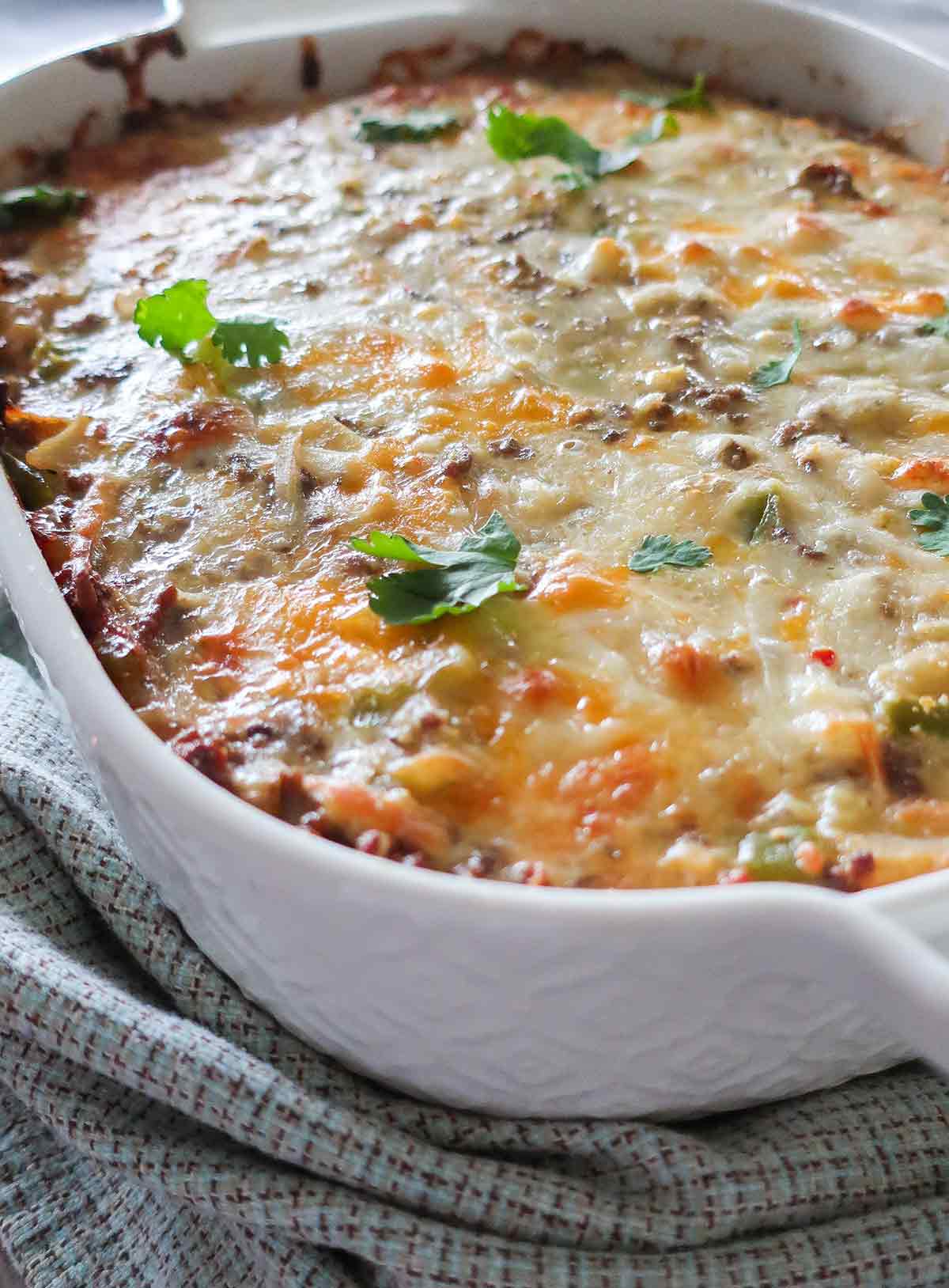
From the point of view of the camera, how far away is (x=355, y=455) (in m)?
2.12

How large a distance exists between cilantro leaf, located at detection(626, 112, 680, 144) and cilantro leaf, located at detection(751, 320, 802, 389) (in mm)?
947

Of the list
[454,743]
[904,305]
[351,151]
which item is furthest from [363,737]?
[351,151]

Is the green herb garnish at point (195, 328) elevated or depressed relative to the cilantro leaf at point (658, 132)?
elevated

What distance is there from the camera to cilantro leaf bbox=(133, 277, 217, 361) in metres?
2.34

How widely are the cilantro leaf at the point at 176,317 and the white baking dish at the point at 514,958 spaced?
0.56 m

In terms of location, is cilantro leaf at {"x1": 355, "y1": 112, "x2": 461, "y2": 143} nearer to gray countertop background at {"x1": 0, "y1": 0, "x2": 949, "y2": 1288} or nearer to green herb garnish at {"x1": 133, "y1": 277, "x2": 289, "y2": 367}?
green herb garnish at {"x1": 133, "y1": 277, "x2": 289, "y2": 367}

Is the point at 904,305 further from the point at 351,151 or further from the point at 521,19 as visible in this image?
the point at 521,19

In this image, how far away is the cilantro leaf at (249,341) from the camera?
2312 mm

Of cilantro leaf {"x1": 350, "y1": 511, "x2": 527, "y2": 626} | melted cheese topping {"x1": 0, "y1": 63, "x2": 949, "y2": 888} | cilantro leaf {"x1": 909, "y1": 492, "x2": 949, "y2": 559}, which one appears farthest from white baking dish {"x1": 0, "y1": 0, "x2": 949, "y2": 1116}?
cilantro leaf {"x1": 909, "y1": 492, "x2": 949, "y2": 559}

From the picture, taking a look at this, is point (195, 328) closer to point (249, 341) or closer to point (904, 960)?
point (249, 341)

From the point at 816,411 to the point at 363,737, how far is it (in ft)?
3.18

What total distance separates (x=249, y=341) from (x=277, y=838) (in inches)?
44.6

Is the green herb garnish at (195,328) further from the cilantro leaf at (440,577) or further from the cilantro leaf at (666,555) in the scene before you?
the cilantro leaf at (666,555)

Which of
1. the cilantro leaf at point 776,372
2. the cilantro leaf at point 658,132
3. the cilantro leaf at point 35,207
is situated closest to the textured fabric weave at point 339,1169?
the cilantro leaf at point 776,372
